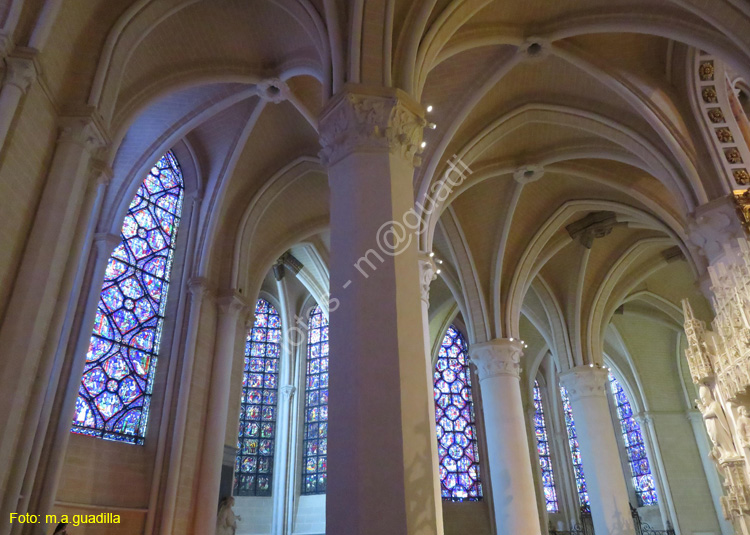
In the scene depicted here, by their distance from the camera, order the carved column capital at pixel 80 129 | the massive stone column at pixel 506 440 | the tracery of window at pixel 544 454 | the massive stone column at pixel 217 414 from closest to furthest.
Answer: the carved column capital at pixel 80 129 → the massive stone column at pixel 217 414 → the massive stone column at pixel 506 440 → the tracery of window at pixel 544 454

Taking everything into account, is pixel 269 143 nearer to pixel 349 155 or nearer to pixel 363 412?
pixel 349 155

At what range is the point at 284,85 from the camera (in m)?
10.5

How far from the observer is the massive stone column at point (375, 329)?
15.4 feet

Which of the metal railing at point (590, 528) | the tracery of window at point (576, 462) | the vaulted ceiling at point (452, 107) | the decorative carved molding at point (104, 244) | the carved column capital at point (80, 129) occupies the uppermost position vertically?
the vaulted ceiling at point (452, 107)

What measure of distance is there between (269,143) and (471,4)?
5.63 m

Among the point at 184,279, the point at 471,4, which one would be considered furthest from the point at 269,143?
the point at 471,4

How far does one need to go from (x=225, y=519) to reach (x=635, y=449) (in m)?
16.6

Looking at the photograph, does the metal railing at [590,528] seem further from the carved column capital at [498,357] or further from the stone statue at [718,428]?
→ the stone statue at [718,428]

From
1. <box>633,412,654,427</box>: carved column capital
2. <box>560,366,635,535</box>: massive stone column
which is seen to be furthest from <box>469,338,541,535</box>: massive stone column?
<box>633,412,654,427</box>: carved column capital

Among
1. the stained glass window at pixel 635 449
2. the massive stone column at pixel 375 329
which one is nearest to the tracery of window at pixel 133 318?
the massive stone column at pixel 375 329

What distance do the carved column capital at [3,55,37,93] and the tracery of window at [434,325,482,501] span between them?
15.3 metres

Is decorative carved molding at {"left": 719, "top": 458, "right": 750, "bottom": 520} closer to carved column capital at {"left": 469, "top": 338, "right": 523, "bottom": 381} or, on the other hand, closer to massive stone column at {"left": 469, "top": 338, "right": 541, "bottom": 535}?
massive stone column at {"left": 469, "top": 338, "right": 541, "bottom": 535}

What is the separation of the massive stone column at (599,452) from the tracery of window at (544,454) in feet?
19.0

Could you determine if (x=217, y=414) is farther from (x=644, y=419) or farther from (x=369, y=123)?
(x=644, y=419)
